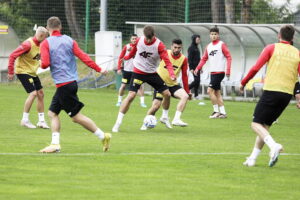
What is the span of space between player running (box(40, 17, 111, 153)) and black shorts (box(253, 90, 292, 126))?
2.41 m

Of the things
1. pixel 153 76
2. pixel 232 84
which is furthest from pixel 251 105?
pixel 153 76

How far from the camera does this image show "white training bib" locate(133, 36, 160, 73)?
14.8m

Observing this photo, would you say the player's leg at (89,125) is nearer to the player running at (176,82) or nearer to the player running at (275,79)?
the player running at (275,79)

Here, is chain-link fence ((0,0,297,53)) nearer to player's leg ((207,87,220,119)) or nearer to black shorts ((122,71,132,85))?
black shorts ((122,71,132,85))

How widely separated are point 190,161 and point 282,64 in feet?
6.05

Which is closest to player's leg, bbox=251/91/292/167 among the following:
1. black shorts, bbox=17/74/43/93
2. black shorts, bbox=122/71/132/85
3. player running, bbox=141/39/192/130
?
player running, bbox=141/39/192/130

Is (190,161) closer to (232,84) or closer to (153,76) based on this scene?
(153,76)

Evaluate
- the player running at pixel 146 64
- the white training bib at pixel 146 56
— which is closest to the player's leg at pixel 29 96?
the player running at pixel 146 64

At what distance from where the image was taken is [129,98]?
48.4ft

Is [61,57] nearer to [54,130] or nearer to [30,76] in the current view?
[54,130]

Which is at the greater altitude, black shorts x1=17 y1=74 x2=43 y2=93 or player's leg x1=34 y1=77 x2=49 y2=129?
black shorts x1=17 y1=74 x2=43 y2=93

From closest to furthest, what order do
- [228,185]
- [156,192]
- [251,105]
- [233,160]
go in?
1. [156,192]
2. [228,185]
3. [233,160]
4. [251,105]

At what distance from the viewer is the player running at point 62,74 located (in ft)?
37.4

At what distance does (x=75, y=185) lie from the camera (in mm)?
8641
